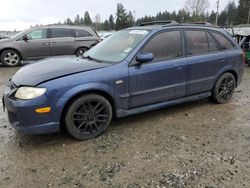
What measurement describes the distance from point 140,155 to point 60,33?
8165mm

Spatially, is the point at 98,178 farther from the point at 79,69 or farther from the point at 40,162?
the point at 79,69

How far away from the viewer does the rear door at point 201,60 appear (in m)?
4.37

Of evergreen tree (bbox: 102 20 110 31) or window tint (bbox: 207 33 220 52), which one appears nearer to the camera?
window tint (bbox: 207 33 220 52)

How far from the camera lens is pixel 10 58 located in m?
9.51

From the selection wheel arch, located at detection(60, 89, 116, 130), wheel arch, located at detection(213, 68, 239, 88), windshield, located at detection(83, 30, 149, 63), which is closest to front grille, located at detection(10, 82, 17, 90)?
wheel arch, located at detection(60, 89, 116, 130)

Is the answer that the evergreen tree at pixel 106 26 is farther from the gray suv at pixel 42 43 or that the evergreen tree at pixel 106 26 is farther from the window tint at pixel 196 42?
the window tint at pixel 196 42

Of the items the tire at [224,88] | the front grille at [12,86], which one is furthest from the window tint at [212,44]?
the front grille at [12,86]

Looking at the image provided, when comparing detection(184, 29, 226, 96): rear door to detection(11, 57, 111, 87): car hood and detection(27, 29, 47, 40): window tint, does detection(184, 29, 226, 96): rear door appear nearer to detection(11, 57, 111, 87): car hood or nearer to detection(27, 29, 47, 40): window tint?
detection(11, 57, 111, 87): car hood

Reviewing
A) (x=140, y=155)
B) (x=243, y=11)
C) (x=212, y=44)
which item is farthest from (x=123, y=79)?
(x=243, y=11)

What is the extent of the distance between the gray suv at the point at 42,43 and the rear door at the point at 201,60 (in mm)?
5414

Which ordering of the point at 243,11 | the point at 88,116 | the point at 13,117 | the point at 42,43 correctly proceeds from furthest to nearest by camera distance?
the point at 243,11
the point at 42,43
the point at 88,116
the point at 13,117

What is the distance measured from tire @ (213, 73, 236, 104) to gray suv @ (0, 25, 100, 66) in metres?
5.59

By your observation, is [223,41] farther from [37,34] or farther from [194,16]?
[194,16]

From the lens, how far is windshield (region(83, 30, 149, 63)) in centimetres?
387
